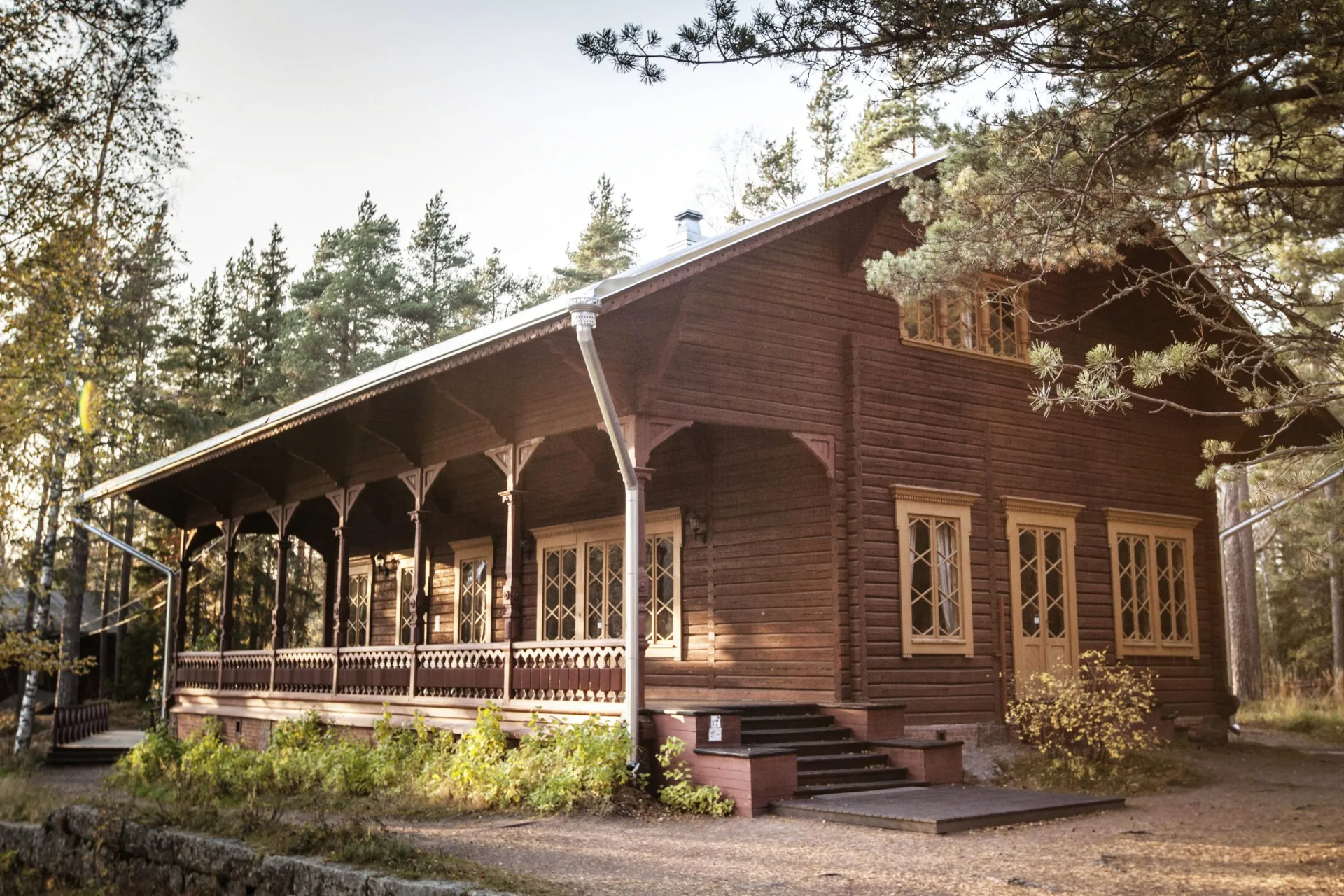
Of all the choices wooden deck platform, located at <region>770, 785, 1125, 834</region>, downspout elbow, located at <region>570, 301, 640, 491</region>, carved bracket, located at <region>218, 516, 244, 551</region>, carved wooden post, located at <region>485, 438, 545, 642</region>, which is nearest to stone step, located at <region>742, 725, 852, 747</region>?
wooden deck platform, located at <region>770, 785, 1125, 834</region>

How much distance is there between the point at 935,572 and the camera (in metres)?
13.5

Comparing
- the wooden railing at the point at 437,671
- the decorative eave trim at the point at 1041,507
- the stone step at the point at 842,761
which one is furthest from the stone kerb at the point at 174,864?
the decorative eave trim at the point at 1041,507

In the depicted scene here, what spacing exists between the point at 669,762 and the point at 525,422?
163 inches

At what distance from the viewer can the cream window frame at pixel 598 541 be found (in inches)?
569

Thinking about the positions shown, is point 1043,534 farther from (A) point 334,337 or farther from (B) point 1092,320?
(A) point 334,337

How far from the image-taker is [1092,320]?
15820 mm

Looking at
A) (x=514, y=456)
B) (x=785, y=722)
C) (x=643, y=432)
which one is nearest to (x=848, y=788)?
(x=785, y=722)

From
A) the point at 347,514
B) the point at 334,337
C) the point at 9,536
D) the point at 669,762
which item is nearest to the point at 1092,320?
the point at 669,762

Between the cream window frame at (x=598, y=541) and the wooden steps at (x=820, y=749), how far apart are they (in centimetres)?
224

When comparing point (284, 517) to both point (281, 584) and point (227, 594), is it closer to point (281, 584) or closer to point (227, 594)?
point (281, 584)

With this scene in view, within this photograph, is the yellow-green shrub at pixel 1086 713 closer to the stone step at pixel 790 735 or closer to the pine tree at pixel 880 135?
the stone step at pixel 790 735

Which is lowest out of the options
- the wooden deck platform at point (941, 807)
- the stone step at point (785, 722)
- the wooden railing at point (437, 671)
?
the wooden deck platform at point (941, 807)

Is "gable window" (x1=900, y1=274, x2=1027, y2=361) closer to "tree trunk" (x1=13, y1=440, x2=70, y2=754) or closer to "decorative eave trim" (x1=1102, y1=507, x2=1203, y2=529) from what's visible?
"decorative eave trim" (x1=1102, y1=507, x2=1203, y2=529)

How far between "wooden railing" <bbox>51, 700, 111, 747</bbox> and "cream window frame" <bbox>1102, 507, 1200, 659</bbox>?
16.7 metres
